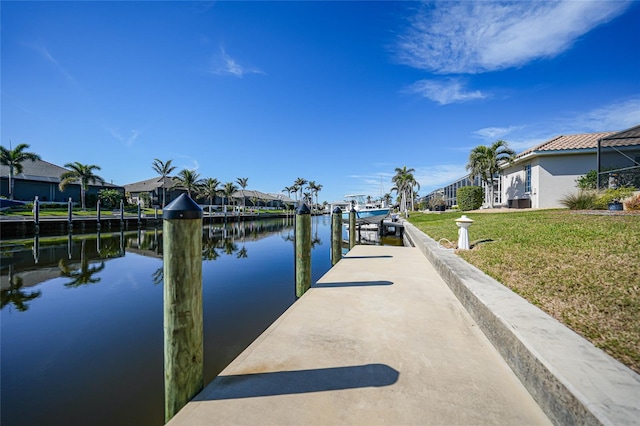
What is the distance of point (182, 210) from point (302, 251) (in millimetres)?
3562

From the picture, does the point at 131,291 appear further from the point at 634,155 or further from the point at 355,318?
the point at 634,155

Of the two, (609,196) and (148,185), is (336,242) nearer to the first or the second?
(609,196)

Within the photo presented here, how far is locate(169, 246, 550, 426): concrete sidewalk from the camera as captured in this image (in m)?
2.12

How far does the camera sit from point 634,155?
17078 mm

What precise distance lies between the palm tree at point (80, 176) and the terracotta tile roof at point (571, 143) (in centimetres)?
5065

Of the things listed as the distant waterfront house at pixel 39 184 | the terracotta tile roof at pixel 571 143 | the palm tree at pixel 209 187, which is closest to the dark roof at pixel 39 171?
the distant waterfront house at pixel 39 184

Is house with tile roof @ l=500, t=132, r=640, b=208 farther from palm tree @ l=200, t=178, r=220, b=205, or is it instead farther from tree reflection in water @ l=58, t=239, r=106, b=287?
palm tree @ l=200, t=178, r=220, b=205

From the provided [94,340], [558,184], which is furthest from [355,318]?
[558,184]

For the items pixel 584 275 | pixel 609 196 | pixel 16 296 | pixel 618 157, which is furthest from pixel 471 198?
pixel 16 296

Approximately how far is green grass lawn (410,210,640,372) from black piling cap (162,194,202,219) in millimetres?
3510

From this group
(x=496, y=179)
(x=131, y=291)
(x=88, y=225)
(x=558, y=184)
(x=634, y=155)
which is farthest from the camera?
(x=496, y=179)

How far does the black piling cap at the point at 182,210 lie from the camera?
2.44 m

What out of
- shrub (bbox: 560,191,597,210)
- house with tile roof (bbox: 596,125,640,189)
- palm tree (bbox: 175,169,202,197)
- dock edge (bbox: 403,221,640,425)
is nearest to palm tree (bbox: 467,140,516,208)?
house with tile roof (bbox: 596,125,640,189)

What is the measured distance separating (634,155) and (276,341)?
24012 mm
